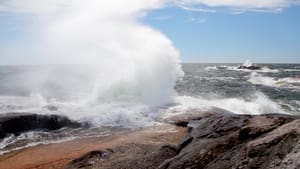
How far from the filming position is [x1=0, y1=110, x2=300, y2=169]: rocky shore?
429cm

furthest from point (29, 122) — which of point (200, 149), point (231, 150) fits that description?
point (231, 150)

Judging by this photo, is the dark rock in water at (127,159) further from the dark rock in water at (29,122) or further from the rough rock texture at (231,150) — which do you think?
the dark rock in water at (29,122)

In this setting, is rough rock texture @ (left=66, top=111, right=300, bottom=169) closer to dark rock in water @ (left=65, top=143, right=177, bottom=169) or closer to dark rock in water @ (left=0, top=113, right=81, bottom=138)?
dark rock in water @ (left=65, top=143, right=177, bottom=169)

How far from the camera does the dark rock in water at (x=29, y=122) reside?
13977 mm

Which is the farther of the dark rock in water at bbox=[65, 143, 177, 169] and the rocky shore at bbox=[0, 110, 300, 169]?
the dark rock in water at bbox=[65, 143, 177, 169]

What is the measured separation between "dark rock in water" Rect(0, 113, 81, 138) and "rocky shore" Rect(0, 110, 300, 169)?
2476mm

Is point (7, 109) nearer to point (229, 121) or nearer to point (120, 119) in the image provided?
point (120, 119)

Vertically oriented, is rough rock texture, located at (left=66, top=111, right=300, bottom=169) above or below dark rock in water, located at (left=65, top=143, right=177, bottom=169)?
above

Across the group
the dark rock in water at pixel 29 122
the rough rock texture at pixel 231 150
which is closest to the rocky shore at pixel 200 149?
the rough rock texture at pixel 231 150

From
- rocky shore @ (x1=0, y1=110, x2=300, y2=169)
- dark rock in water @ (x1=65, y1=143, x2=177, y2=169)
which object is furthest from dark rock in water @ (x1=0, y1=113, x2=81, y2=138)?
dark rock in water @ (x1=65, y1=143, x2=177, y2=169)

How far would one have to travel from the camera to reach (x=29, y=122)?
1477 cm

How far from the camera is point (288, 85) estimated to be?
42.5 m

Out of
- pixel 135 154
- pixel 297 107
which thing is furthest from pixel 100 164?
pixel 297 107

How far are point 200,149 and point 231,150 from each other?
689 millimetres
